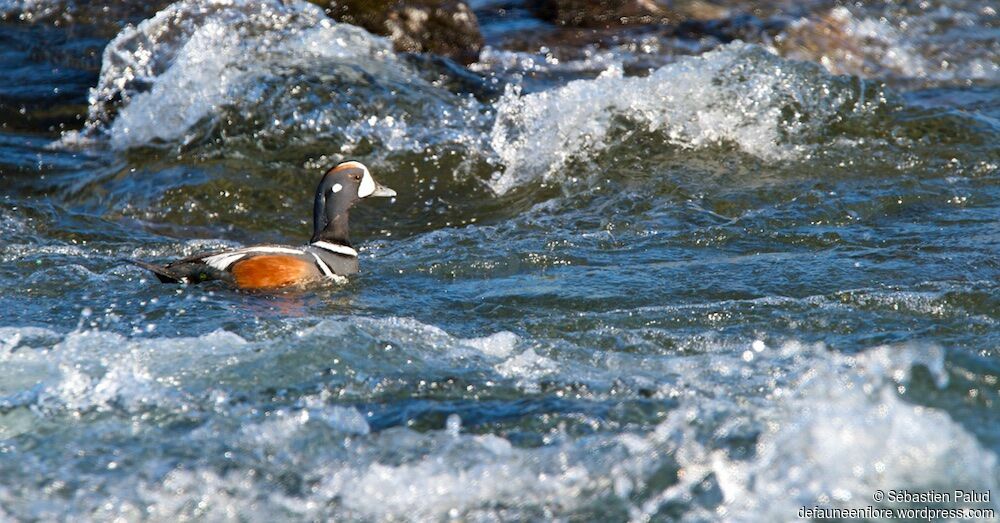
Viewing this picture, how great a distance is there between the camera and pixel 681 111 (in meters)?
8.22

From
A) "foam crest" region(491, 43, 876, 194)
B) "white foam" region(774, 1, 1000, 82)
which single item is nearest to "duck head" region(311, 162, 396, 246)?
"foam crest" region(491, 43, 876, 194)

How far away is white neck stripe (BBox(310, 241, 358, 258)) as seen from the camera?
6195mm

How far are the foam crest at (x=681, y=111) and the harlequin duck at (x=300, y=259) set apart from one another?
1.36 m

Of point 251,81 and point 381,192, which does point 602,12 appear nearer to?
point 251,81

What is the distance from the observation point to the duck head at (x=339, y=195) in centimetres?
643

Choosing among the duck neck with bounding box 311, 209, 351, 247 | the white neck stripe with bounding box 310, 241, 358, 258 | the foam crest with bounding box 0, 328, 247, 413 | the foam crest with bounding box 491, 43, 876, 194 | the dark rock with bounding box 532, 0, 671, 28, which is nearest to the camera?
the foam crest with bounding box 0, 328, 247, 413

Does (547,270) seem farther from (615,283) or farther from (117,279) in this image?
(117,279)

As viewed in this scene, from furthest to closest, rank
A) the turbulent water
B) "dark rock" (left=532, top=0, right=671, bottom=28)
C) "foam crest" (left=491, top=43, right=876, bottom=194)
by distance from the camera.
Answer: "dark rock" (left=532, top=0, right=671, bottom=28) < "foam crest" (left=491, top=43, right=876, bottom=194) < the turbulent water

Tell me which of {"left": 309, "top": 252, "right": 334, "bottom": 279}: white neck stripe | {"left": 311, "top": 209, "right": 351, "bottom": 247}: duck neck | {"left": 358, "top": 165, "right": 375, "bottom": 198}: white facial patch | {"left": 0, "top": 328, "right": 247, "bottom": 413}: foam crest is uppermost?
{"left": 0, "top": 328, "right": 247, "bottom": 413}: foam crest

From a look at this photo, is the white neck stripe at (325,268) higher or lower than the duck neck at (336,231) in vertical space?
lower

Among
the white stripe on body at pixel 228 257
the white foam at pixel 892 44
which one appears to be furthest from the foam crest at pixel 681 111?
the white foam at pixel 892 44

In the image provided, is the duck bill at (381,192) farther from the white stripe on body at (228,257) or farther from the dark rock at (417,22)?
the dark rock at (417,22)

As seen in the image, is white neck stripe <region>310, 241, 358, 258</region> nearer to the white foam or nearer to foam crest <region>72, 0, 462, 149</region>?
foam crest <region>72, 0, 462, 149</region>

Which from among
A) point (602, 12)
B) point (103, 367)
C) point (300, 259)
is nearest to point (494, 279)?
point (300, 259)
